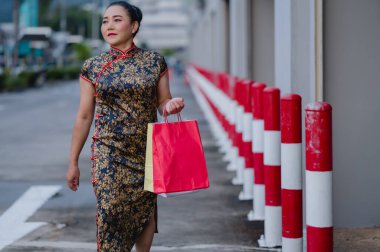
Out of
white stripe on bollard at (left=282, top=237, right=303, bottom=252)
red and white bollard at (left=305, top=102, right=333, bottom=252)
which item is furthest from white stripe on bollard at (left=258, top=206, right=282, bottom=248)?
red and white bollard at (left=305, top=102, right=333, bottom=252)

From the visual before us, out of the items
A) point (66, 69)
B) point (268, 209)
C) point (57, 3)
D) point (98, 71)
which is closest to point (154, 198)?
point (98, 71)

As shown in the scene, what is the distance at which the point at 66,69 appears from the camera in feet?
227

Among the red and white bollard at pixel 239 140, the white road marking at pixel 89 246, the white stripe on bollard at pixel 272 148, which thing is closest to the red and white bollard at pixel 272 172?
the white stripe on bollard at pixel 272 148

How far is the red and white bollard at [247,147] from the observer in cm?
848

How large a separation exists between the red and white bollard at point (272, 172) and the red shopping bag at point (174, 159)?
67.1 inches

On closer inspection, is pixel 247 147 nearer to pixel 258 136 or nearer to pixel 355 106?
pixel 258 136

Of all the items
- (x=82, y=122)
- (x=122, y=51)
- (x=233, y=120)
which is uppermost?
(x=122, y=51)

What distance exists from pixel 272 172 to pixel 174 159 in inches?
72.8

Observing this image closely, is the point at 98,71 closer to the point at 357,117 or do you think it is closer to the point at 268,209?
the point at 268,209

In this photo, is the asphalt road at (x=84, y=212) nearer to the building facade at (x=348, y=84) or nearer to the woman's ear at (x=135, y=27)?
the building facade at (x=348, y=84)

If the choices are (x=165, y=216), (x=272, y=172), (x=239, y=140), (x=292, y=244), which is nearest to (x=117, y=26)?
(x=292, y=244)

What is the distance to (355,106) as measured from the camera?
6.82m

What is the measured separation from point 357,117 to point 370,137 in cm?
18

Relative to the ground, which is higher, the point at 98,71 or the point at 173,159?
the point at 98,71
